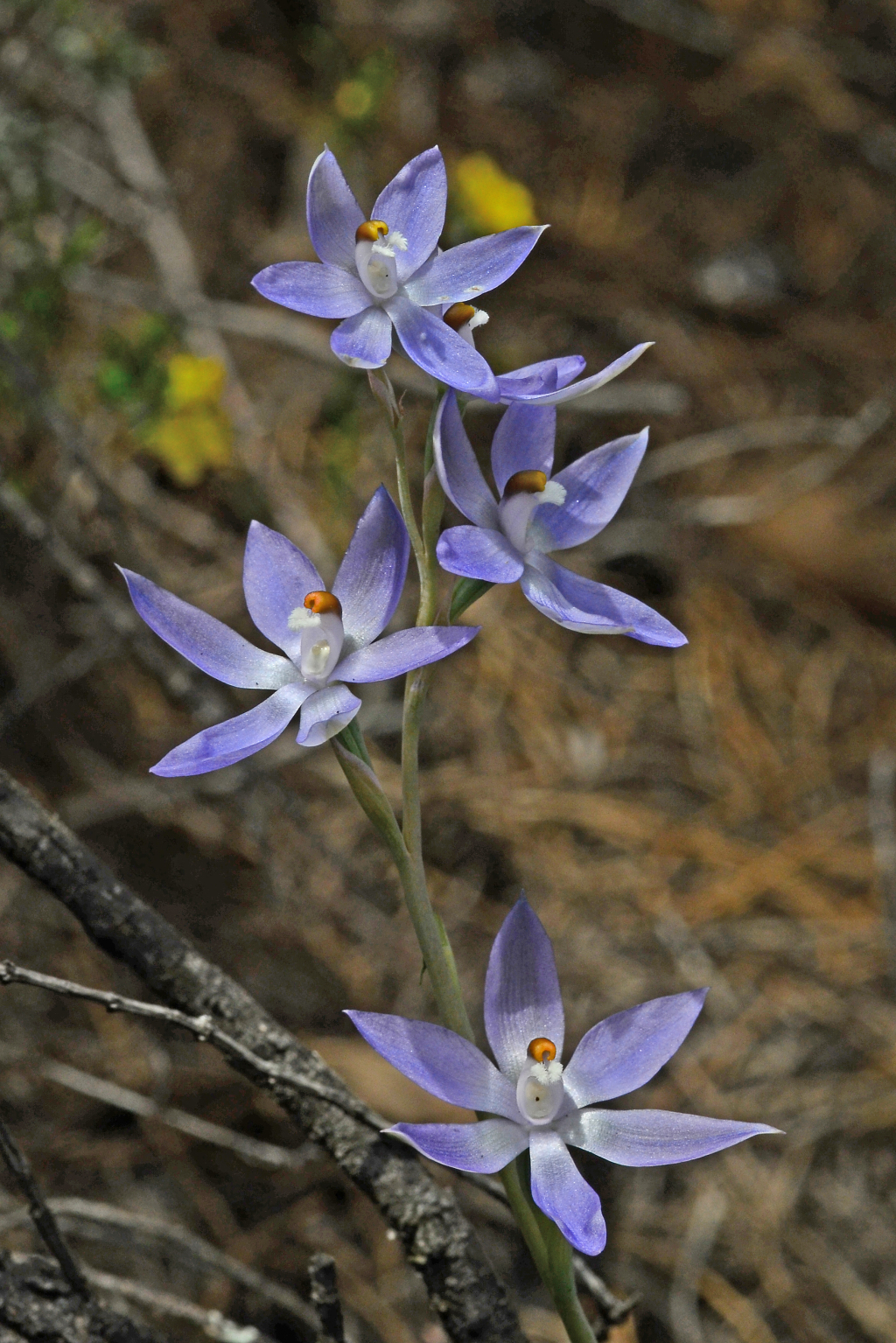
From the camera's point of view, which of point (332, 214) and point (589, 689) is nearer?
point (332, 214)

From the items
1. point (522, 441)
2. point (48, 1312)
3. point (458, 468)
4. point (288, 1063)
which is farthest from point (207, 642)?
point (48, 1312)

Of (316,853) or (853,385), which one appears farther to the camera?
(853,385)

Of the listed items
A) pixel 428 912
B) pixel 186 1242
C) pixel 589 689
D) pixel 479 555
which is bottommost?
pixel 589 689

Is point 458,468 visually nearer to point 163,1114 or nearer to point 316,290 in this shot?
point 316,290

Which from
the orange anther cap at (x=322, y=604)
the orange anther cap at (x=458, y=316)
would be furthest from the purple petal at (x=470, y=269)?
the orange anther cap at (x=322, y=604)

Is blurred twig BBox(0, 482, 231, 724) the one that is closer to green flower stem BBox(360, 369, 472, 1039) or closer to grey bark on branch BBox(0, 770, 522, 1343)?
grey bark on branch BBox(0, 770, 522, 1343)

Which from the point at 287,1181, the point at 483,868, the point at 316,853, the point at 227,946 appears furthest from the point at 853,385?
the point at 287,1181

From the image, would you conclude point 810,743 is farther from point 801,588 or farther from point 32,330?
point 32,330
